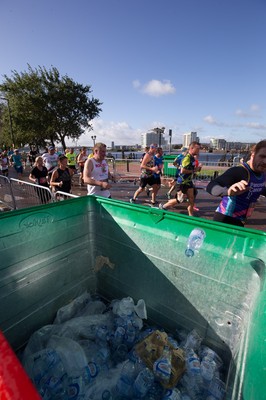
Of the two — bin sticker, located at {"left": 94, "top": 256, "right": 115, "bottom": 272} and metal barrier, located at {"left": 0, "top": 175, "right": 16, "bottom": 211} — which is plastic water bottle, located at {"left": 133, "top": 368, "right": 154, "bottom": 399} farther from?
metal barrier, located at {"left": 0, "top": 175, "right": 16, "bottom": 211}

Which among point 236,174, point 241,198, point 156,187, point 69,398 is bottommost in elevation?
point 69,398

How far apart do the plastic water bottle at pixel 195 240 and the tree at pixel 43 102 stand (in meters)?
28.1

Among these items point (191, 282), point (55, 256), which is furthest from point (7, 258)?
point (191, 282)

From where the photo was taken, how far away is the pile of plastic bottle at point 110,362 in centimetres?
169

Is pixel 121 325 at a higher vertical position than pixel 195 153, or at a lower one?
lower

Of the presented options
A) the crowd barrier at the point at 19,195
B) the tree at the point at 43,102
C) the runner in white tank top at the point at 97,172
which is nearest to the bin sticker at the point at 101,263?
the runner in white tank top at the point at 97,172

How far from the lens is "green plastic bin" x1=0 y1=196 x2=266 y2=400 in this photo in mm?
1607

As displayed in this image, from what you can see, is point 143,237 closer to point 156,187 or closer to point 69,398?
point 69,398

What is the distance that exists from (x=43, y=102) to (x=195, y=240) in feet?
94.1

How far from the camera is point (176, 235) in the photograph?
194 cm

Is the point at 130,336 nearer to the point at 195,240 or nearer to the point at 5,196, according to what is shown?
the point at 195,240

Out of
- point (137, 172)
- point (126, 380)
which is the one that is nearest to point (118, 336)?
point (126, 380)

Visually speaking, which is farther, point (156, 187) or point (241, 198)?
point (156, 187)

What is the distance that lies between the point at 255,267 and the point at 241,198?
1.22 m
